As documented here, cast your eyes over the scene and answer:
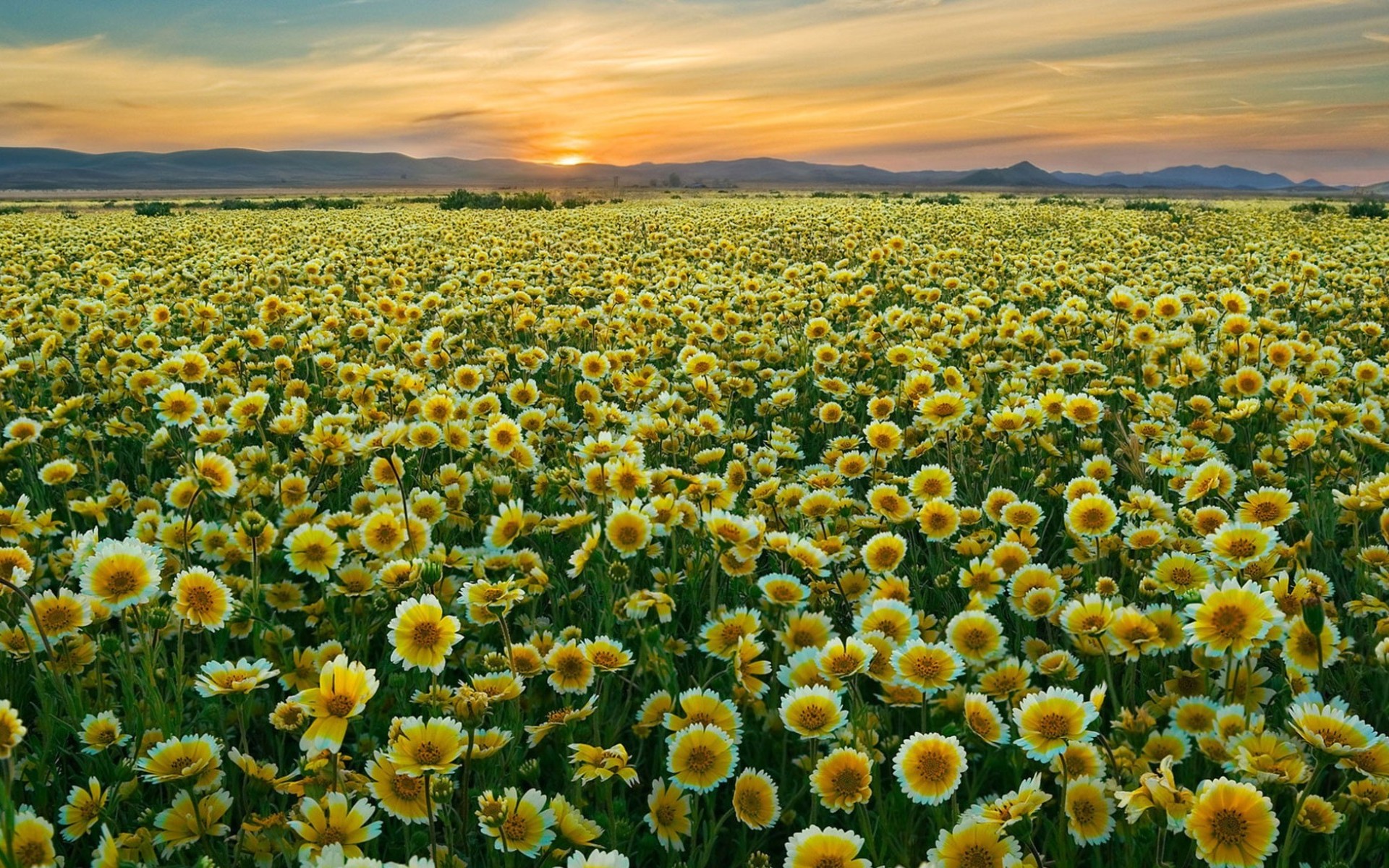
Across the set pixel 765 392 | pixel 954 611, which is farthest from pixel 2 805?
pixel 765 392

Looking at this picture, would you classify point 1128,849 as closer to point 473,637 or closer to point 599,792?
point 599,792

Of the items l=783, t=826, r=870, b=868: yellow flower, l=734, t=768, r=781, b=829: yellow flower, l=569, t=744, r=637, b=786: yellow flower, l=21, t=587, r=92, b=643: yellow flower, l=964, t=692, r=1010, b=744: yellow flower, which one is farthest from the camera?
l=21, t=587, r=92, b=643: yellow flower

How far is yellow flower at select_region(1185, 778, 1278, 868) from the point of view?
1512mm

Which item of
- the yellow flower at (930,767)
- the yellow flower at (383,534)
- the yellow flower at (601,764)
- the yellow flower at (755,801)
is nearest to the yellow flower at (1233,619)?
the yellow flower at (930,767)

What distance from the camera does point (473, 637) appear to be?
2633 millimetres

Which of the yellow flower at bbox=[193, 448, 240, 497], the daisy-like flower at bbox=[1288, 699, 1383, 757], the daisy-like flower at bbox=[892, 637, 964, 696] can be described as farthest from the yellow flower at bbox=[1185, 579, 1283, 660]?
the yellow flower at bbox=[193, 448, 240, 497]

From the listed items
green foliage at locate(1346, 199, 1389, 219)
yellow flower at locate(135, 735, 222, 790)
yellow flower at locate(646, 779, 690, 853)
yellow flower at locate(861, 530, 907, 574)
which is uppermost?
green foliage at locate(1346, 199, 1389, 219)

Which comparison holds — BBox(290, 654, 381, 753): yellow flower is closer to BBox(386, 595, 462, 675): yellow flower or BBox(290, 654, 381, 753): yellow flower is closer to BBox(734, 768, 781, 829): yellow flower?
BBox(386, 595, 462, 675): yellow flower

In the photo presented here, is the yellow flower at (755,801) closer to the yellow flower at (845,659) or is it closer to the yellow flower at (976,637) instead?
the yellow flower at (845,659)

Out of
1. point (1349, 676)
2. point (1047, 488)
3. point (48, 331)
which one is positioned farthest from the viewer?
point (48, 331)

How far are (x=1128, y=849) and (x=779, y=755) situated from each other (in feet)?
2.67

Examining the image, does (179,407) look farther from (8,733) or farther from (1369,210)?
(1369,210)

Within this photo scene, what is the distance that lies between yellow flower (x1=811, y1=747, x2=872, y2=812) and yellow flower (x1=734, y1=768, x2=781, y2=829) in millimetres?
100

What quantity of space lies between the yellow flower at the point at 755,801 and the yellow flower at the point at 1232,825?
2.57 ft
